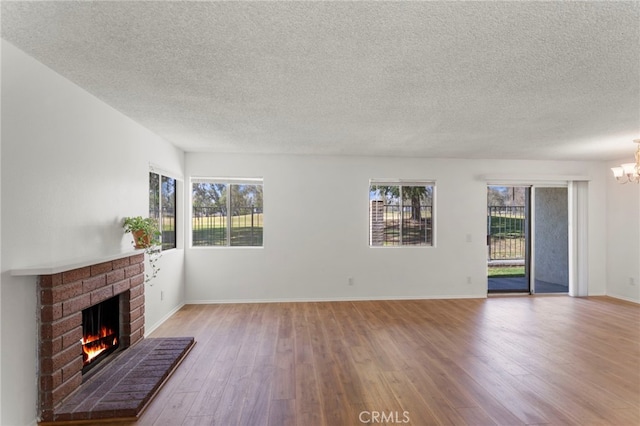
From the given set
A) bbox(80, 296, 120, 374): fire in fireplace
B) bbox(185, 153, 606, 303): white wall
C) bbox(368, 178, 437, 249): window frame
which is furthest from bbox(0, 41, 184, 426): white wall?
bbox(368, 178, 437, 249): window frame

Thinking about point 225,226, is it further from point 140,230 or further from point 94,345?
point 94,345

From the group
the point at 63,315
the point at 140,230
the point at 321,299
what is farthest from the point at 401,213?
the point at 63,315

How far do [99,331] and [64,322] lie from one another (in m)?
0.77

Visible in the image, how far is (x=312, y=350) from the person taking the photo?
3268mm

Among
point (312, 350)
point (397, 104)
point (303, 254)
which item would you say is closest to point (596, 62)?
point (397, 104)

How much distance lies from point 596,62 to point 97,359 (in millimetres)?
4517

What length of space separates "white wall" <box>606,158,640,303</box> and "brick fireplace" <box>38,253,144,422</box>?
763cm

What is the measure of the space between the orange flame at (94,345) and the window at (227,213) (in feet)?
7.48

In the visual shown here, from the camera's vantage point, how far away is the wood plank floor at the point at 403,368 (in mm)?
2225

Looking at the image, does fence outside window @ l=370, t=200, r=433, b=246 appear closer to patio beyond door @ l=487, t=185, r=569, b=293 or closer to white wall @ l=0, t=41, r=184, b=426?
patio beyond door @ l=487, t=185, r=569, b=293

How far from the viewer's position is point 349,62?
1.99 metres

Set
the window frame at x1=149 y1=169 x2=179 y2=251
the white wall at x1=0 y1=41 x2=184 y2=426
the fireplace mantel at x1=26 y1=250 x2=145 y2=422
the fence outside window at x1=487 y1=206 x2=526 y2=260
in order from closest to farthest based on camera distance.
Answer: the white wall at x1=0 y1=41 x2=184 y2=426 → the fireplace mantel at x1=26 y1=250 x2=145 y2=422 → the window frame at x1=149 y1=169 x2=179 y2=251 → the fence outside window at x1=487 y1=206 x2=526 y2=260

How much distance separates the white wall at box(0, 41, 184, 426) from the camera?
6.09 ft

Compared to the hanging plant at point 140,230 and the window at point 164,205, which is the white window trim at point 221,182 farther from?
the hanging plant at point 140,230
